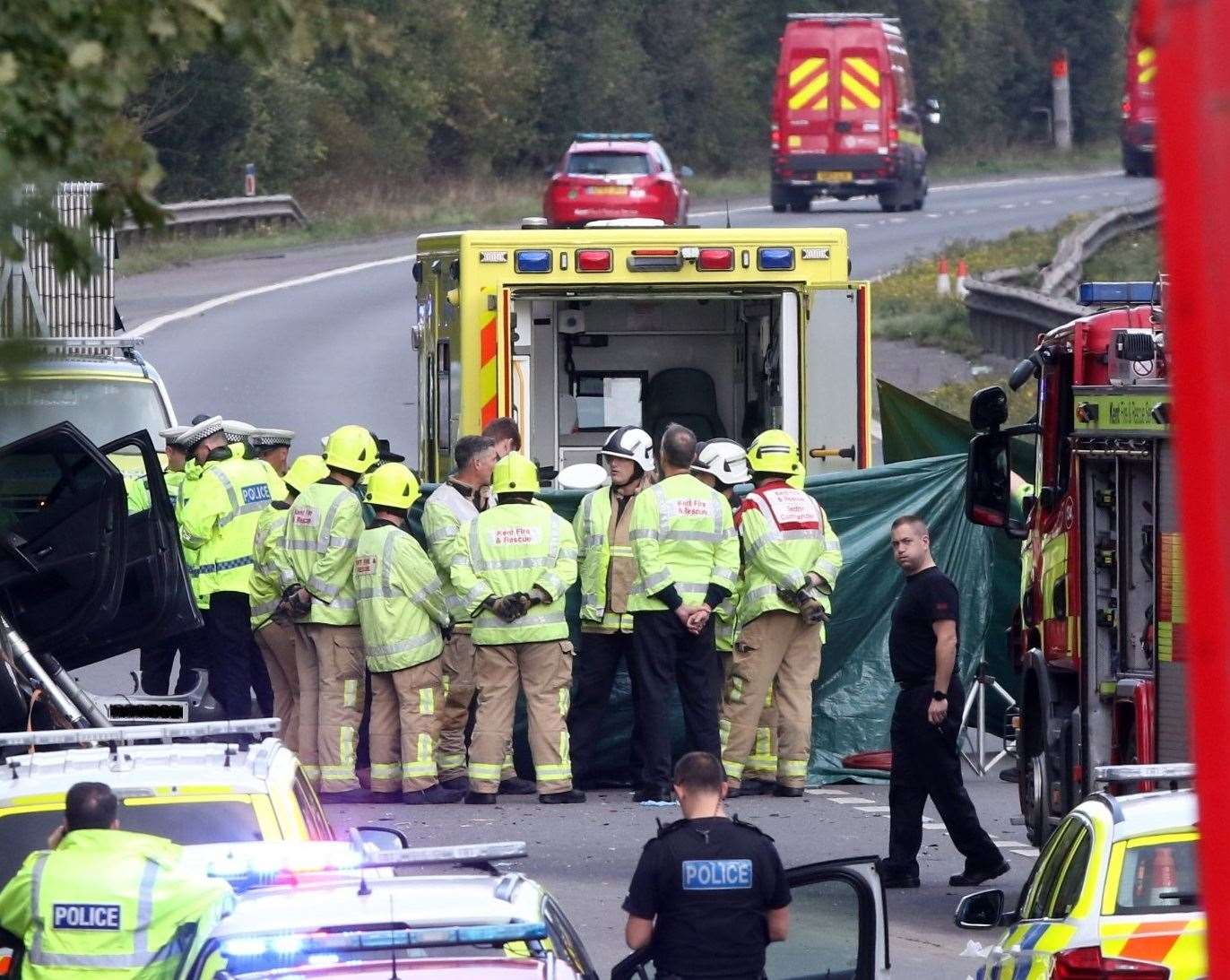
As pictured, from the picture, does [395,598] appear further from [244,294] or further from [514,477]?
[244,294]

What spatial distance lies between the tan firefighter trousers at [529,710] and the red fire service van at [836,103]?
31.5 metres

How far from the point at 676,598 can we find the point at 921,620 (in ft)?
6.28

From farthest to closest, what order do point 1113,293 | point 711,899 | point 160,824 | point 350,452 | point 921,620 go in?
point 350,452
point 1113,293
point 921,620
point 160,824
point 711,899

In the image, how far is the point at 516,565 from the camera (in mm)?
11219

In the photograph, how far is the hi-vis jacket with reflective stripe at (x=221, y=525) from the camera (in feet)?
40.1

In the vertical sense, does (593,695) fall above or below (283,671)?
below

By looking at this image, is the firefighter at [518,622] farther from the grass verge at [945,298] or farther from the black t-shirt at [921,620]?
the grass verge at [945,298]

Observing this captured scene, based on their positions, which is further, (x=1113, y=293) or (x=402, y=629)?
(x=402, y=629)

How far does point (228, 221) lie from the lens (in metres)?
40.9

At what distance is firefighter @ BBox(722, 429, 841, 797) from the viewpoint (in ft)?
37.9

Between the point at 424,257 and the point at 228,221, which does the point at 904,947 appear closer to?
the point at 424,257

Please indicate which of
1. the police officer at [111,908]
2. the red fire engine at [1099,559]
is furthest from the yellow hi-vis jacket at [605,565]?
the police officer at [111,908]

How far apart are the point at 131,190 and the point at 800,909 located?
343 centimetres

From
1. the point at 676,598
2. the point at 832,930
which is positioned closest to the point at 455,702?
the point at 676,598
